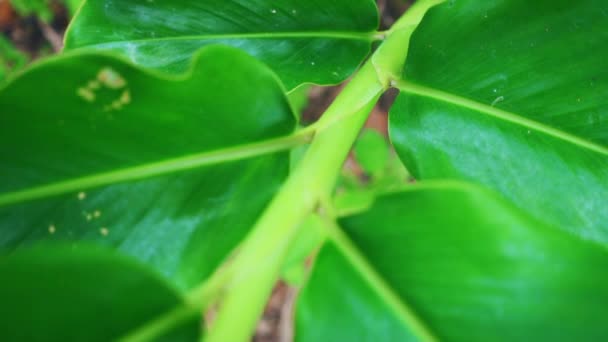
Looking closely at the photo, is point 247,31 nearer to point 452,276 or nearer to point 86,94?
point 86,94

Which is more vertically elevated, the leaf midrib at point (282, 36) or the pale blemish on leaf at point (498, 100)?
the leaf midrib at point (282, 36)

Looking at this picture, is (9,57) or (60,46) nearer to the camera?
(9,57)

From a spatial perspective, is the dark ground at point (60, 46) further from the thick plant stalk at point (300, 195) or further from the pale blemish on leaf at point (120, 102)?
the pale blemish on leaf at point (120, 102)

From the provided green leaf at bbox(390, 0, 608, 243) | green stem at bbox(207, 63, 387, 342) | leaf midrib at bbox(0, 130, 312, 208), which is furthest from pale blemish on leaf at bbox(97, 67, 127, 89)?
green leaf at bbox(390, 0, 608, 243)

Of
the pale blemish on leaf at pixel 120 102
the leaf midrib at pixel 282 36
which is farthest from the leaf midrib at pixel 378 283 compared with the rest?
the leaf midrib at pixel 282 36

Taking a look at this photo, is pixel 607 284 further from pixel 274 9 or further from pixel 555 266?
pixel 274 9

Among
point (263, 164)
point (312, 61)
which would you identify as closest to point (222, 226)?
point (263, 164)

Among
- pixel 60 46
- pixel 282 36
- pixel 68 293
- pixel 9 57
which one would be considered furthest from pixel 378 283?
pixel 60 46
